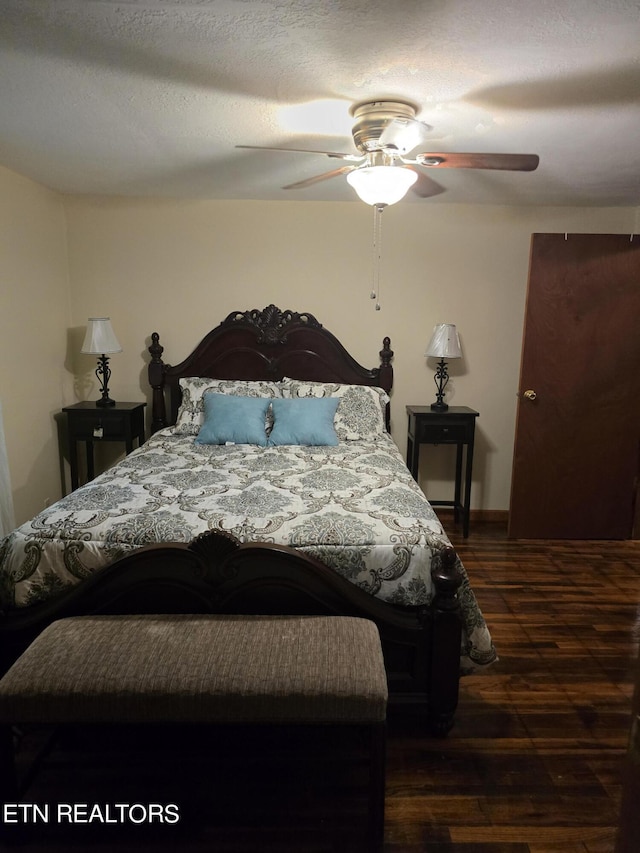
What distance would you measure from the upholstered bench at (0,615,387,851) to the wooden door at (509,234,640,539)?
96.6 inches

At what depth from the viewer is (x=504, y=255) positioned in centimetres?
382

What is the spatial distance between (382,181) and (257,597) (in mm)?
1560

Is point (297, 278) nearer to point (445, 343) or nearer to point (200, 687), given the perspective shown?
point (445, 343)

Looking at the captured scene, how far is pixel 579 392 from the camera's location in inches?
142

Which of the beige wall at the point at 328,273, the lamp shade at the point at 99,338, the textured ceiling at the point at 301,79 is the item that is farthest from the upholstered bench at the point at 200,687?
the beige wall at the point at 328,273

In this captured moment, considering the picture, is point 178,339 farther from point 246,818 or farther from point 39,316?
point 246,818

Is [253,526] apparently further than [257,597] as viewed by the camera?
Yes

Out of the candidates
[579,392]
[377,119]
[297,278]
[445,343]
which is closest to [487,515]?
[579,392]

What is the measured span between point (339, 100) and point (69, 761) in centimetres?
242

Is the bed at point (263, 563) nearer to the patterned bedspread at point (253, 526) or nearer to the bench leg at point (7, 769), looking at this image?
the patterned bedspread at point (253, 526)

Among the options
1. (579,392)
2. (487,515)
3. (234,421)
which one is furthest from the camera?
(487,515)

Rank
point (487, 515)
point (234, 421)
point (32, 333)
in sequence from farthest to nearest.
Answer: point (487, 515)
point (32, 333)
point (234, 421)

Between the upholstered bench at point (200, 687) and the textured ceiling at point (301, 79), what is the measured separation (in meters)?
1.73

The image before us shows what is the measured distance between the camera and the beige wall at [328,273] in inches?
148
